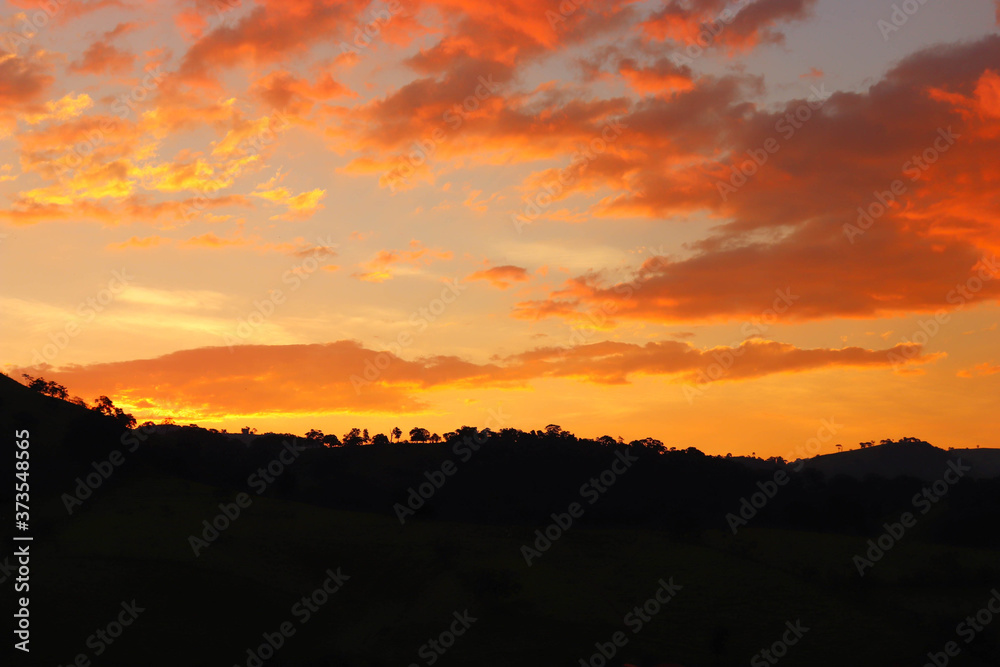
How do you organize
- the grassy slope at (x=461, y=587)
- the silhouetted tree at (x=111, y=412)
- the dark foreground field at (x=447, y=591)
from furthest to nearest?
1. the silhouetted tree at (x=111, y=412)
2. the grassy slope at (x=461, y=587)
3. the dark foreground field at (x=447, y=591)

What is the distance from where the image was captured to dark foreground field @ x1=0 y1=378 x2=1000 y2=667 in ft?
255

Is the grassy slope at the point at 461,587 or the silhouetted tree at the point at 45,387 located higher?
the silhouetted tree at the point at 45,387

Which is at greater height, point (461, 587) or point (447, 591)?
point (461, 587)

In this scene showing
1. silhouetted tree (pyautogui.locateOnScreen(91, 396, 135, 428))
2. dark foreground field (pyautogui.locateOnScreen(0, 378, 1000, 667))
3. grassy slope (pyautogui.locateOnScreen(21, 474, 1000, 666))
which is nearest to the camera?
dark foreground field (pyautogui.locateOnScreen(0, 378, 1000, 667))

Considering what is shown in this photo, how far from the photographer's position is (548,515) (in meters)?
151

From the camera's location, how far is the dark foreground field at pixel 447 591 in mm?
77750

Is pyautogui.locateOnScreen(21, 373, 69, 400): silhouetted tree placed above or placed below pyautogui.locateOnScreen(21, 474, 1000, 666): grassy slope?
above

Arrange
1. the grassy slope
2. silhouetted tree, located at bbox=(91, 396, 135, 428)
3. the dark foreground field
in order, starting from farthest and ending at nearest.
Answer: silhouetted tree, located at bbox=(91, 396, 135, 428) < the grassy slope < the dark foreground field

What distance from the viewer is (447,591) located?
297ft

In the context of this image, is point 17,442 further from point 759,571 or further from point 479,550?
point 759,571

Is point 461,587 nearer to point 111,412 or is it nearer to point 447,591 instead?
point 447,591

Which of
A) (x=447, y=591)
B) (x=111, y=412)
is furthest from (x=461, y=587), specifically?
(x=111, y=412)

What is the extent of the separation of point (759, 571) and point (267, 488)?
89.4 metres

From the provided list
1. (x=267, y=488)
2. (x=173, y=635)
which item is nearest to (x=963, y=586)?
(x=173, y=635)
